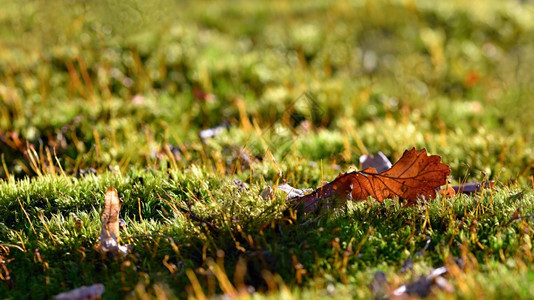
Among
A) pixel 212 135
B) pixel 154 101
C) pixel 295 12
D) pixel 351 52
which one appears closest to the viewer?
pixel 212 135

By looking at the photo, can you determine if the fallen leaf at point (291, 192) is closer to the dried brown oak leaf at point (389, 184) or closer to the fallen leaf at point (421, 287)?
the dried brown oak leaf at point (389, 184)

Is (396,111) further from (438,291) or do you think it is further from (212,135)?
(438,291)

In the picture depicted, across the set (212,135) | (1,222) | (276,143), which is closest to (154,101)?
(212,135)

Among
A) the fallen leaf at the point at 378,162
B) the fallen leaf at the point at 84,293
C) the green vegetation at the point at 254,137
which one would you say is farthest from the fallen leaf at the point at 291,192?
the fallen leaf at the point at 84,293

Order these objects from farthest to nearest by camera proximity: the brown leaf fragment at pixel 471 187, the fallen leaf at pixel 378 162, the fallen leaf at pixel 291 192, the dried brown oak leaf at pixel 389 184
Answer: the fallen leaf at pixel 378 162
the brown leaf fragment at pixel 471 187
the fallen leaf at pixel 291 192
the dried brown oak leaf at pixel 389 184

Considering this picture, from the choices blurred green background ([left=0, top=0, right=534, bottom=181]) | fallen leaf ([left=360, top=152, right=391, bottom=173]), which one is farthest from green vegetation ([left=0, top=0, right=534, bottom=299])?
fallen leaf ([left=360, top=152, right=391, bottom=173])

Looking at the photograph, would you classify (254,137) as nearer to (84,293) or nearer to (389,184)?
(389,184)
